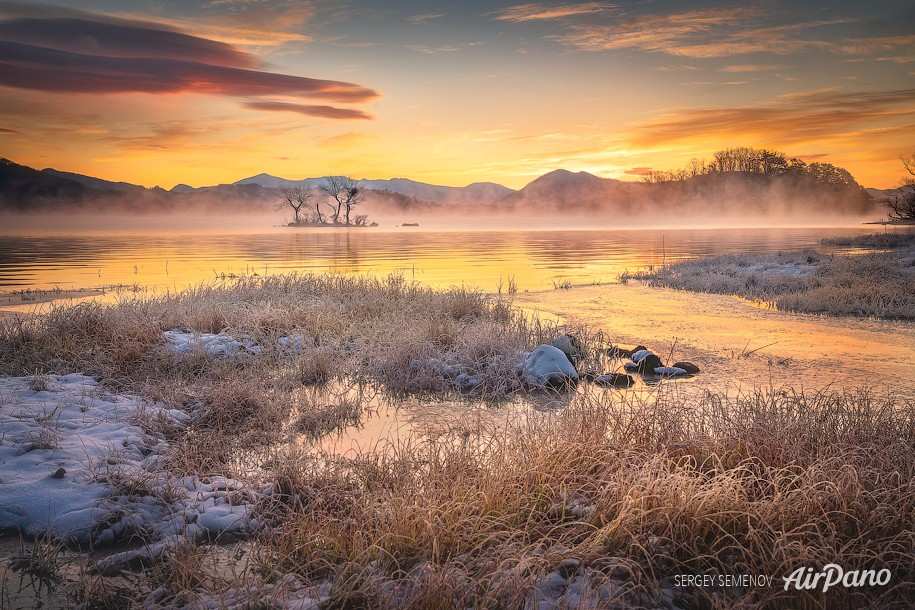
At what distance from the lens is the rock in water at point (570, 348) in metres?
10.2

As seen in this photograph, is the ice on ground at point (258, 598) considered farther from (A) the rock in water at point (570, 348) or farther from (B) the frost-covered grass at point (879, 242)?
(B) the frost-covered grass at point (879, 242)

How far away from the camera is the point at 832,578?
11.6 feet

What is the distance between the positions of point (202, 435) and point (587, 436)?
4578mm

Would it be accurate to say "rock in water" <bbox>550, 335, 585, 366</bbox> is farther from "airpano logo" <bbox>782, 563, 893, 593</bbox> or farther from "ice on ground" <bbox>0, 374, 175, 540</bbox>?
"ice on ground" <bbox>0, 374, 175, 540</bbox>

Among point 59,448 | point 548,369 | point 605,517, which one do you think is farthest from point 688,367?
point 59,448

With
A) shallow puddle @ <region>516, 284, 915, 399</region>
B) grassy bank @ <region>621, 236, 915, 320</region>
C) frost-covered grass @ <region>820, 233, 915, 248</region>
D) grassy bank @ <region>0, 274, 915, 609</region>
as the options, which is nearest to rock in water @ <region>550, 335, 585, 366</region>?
shallow puddle @ <region>516, 284, 915, 399</region>

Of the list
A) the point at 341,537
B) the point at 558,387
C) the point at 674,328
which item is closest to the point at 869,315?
the point at 674,328

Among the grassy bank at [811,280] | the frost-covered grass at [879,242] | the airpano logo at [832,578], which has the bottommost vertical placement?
the airpano logo at [832,578]

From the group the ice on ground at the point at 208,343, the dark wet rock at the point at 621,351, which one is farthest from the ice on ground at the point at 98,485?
the dark wet rock at the point at 621,351

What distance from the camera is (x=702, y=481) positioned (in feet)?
15.5

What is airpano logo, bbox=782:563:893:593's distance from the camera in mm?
3479

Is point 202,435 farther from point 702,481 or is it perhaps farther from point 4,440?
point 702,481

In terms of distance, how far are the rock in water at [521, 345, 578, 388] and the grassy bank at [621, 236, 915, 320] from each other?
33.3 ft

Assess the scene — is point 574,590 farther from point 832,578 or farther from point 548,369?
point 548,369
